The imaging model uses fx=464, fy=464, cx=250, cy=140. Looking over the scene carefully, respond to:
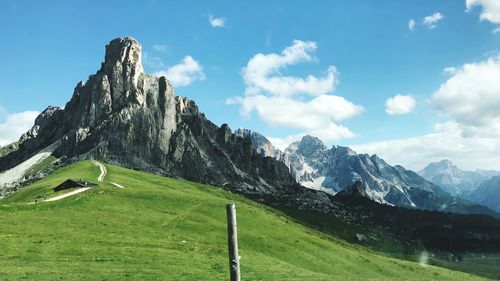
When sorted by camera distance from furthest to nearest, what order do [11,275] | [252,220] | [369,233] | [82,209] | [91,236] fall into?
[369,233]
[252,220]
[82,209]
[91,236]
[11,275]

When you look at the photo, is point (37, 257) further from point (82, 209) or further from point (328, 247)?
point (328, 247)

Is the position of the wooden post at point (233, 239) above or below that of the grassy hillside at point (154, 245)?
above

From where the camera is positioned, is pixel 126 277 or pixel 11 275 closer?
pixel 11 275

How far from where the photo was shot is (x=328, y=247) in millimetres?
68875

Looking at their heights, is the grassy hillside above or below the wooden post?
below

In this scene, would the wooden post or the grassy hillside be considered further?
the grassy hillside

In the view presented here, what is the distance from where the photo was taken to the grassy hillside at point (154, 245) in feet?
126

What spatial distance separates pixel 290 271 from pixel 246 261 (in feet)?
15.8

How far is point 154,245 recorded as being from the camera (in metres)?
49.7

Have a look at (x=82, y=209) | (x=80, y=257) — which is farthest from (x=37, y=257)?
(x=82, y=209)

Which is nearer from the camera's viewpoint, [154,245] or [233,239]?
[233,239]

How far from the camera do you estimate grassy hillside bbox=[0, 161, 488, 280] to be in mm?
38312

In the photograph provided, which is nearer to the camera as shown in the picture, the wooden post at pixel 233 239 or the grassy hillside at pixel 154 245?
the wooden post at pixel 233 239

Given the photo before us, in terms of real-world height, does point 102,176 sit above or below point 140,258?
above
